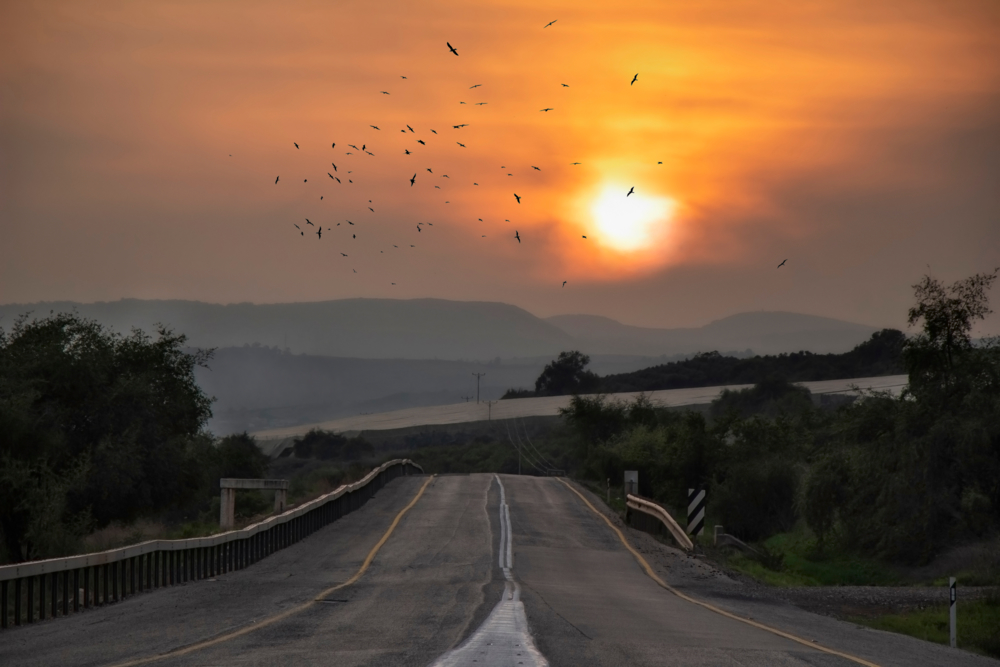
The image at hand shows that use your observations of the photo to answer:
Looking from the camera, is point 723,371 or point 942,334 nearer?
point 942,334

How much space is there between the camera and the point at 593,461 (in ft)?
244

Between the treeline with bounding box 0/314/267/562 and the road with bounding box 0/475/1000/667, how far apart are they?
11.5 m

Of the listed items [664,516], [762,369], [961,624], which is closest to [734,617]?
[961,624]

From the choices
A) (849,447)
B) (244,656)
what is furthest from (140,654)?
(849,447)

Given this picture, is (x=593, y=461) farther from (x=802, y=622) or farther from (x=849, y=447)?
(x=802, y=622)

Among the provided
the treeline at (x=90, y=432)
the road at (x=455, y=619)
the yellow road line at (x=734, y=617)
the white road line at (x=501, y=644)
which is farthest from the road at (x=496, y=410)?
the white road line at (x=501, y=644)

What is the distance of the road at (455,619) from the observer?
36.2 ft

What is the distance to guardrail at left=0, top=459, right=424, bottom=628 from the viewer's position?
572 inches

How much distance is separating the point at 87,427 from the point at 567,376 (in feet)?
488

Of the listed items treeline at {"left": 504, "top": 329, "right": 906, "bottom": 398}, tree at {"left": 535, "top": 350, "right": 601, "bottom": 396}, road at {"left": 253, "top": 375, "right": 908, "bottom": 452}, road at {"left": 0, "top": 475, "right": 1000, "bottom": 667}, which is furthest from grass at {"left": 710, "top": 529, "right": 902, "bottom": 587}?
tree at {"left": 535, "top": 350, "right": 601, "bottom": 396}

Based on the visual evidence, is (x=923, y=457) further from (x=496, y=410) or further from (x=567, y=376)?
(x=567, y=376)

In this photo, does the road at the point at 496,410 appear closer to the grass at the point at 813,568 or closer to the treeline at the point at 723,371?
the treeline at the point at 723,371

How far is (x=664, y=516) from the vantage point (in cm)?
3253

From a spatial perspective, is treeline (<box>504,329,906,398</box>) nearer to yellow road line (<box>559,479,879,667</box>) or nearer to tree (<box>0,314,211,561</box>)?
tree (<box>0,314,211,561</box>)
